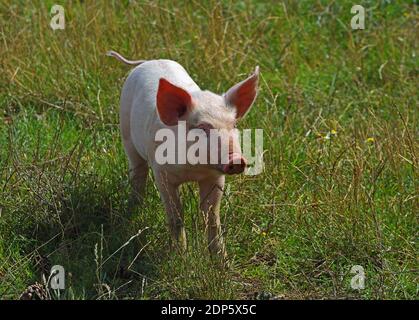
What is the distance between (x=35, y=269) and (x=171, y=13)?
292cm

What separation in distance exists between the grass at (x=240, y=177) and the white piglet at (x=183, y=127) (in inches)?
4.7

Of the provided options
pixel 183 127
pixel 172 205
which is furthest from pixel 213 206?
pixel 183 127

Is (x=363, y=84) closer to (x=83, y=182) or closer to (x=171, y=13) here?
(x=171, y=13)

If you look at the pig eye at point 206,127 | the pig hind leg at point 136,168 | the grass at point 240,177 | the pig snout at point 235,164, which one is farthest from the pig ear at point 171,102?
the pig hind leg at point 136,168

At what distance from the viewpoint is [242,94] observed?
473 centimetres

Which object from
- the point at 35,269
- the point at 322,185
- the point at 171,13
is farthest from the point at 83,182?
the point at 171,13

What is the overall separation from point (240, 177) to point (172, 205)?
2.25 feet

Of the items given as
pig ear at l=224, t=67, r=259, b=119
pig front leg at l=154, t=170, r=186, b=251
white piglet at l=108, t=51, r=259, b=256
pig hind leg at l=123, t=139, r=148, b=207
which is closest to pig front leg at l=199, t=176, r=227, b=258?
white piglet at l=108, t=51, r=259, b=256

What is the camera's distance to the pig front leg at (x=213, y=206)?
4.80m

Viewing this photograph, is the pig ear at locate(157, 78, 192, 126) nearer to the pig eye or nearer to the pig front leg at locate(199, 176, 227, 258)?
the pig eye

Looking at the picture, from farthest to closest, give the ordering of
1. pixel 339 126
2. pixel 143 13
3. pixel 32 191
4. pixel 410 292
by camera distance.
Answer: pixel 143 13
pixel 339 126
pixel 32 191
pixel 410 292

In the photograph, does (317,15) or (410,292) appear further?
(317,15)

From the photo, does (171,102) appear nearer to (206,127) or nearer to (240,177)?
(206,127)

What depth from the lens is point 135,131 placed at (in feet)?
16.8
